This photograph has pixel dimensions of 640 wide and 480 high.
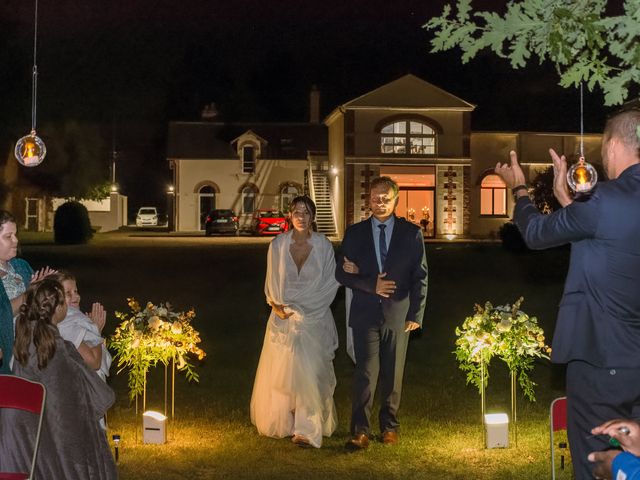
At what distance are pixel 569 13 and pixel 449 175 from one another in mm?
48953

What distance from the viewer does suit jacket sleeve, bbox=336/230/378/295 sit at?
8.14 m

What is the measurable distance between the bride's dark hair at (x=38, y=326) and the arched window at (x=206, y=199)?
52562mm

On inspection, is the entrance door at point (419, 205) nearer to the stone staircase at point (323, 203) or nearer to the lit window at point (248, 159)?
the stone staircase at point (323, 203)

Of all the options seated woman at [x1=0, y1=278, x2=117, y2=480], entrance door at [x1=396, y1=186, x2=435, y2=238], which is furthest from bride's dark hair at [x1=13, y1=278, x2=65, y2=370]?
entrance door at [x1=396, y1=186, x2=435, y2=238]

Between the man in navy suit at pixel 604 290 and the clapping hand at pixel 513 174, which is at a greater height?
the clapping hand at pixel 513 174

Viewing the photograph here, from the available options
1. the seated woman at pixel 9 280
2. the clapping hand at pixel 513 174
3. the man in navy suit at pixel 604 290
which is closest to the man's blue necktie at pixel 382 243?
the seated woman at pixel 9 280

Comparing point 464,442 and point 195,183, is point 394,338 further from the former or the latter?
point 195,183

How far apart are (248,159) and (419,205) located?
1202 cm

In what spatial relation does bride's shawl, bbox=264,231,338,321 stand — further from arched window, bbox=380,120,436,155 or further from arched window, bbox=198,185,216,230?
arched window, bbox=198,185,216,230

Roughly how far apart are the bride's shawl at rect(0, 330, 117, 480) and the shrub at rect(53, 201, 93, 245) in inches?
1471

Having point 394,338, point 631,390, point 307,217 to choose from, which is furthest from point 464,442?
point 631,390

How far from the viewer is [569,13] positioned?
9.73ft

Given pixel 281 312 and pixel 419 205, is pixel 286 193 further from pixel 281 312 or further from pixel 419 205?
pixel 281 312

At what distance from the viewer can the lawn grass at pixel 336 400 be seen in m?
7.68
